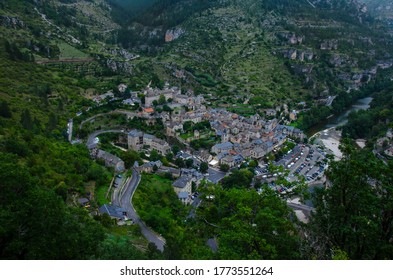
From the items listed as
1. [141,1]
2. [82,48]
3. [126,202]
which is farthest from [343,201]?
[141,1]

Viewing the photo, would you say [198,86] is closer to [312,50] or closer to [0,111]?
[312,50]

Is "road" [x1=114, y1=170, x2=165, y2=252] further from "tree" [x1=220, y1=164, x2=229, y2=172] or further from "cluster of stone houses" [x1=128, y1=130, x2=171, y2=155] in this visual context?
"tree" [x1=220, y1=164, x2=229, y2=172]

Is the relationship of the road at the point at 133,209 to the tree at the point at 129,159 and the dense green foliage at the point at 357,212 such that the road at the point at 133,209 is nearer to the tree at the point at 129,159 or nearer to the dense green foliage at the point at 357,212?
the tree at the point at 129,159

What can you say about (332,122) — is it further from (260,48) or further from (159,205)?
(159,205)

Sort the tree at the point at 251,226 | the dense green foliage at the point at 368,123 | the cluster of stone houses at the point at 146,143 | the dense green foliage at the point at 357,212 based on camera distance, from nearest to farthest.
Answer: the tree at the point at 251,226 < the dense green foliage at the point at 357,212 < the cluster of stone houses at the point at 146,143 < the dense green foliage at the point at 368,123

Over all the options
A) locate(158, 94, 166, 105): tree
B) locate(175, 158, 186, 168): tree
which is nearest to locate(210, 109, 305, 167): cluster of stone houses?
locate(175, 158, 186, 168): tree

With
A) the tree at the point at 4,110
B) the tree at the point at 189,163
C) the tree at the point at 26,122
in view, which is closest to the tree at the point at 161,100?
the tree at the point at 189,163

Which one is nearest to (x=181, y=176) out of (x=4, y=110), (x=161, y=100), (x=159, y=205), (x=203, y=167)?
(x=203, y=167)

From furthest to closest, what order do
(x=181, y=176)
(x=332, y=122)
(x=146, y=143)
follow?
(x=332, y=122) → (x=146, y=143) → (x=181, y=176)
